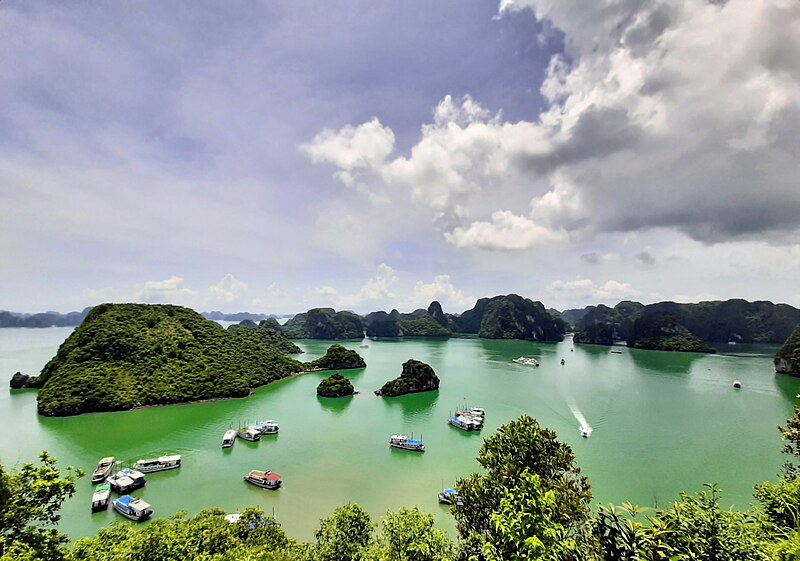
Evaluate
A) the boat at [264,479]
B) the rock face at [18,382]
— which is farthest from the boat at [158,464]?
the rock face at [18,382]

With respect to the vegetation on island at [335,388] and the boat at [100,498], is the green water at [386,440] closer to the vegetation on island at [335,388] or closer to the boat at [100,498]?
the boat at [100,498]

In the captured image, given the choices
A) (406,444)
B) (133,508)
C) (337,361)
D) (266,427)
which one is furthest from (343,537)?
(337,361)

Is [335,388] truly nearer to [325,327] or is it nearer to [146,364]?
[146,364]

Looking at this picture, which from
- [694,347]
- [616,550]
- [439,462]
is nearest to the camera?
[616,550]

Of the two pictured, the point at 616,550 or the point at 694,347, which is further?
the point at 694,347

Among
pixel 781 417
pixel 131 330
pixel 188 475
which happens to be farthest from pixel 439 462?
pixel 131 330

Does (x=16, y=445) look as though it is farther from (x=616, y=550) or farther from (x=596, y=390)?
(x=596, y=390)

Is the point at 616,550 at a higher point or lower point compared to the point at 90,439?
higher
